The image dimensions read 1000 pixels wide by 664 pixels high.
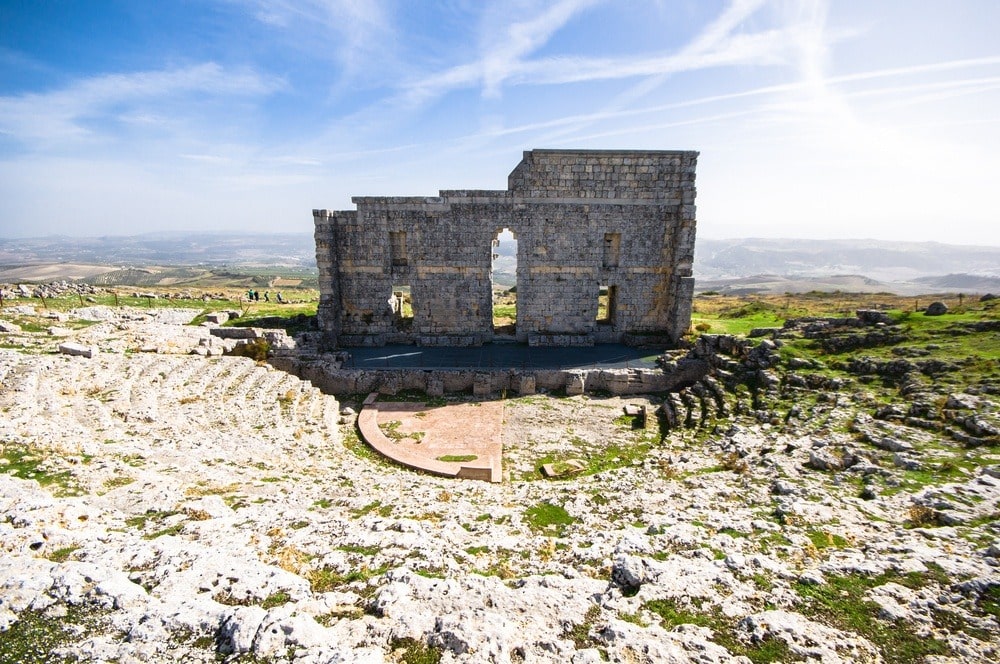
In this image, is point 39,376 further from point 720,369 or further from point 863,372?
point 863,372

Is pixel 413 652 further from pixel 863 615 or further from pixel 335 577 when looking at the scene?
pixel 863 615

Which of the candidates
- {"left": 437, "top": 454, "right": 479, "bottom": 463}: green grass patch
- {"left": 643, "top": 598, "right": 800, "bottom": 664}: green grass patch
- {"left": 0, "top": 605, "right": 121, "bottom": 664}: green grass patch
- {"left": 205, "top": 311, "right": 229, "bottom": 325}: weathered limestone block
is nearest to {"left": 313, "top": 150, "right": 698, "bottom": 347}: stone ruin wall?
{"left": 205, "top": 311, "right": 229, "bottom": 325}: weathered limestone block

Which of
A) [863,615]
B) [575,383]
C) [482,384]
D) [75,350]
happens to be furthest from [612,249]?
[75,350]

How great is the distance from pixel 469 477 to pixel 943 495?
903 centimetres

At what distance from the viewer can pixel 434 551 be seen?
639 centimetres

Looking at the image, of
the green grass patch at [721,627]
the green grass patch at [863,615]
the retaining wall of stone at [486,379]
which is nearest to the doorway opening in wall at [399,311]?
the retaining wall of stone at [486,379]

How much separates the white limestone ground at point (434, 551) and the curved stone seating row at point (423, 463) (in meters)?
1.25

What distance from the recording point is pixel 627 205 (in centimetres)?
2022

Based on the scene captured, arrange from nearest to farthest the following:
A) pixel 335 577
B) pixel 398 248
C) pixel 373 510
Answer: pixel 335 577, pixel 373 510, pixel 398 248

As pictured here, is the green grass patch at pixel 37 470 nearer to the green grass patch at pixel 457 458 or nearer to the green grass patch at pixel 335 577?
the green grass patch at pixel 335 577

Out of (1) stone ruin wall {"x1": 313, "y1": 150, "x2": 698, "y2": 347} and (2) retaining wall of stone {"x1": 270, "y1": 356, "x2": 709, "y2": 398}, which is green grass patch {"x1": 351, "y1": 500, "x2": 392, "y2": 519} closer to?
(2) retaining wall of stone {"x1": 270, "y1": 356, "x2": 709, "y2": 398}

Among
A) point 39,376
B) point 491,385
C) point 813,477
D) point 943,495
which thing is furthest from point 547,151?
point 39,376

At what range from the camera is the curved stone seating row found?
1170 centimetres

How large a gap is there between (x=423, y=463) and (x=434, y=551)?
235 inches
